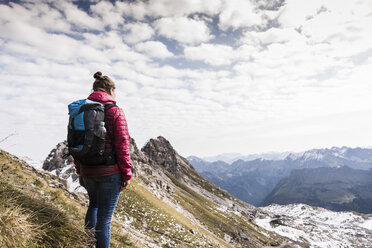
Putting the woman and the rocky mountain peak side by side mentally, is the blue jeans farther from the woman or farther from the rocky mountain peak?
the rocky mountain peak

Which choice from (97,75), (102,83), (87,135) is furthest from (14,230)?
(97,75)

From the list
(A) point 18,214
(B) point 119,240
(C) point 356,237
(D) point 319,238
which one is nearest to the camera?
(A) point 18,214

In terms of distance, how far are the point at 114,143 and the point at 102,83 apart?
1.60m

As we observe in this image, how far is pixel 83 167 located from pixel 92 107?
1440 mm

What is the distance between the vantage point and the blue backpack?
4.64m

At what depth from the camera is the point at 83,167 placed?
16.4 ft

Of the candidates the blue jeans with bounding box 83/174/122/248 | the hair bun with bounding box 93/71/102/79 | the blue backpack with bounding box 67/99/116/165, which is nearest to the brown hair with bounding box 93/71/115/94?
the hair bun with bounding box 93/71/102/79

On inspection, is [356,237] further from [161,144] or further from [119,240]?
[119,240]

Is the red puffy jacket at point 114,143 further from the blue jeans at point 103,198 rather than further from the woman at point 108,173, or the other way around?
the blue jeans at point 103,198

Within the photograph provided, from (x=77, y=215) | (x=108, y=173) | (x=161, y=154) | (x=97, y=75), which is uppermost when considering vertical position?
(x=97, y=75)

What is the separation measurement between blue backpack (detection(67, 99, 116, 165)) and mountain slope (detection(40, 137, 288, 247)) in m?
7.23

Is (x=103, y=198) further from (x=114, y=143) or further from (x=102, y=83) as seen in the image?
(x=102, y=83)

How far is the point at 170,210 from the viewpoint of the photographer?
2080 inches

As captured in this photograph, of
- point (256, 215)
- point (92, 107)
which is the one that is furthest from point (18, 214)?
point (256, 215)
